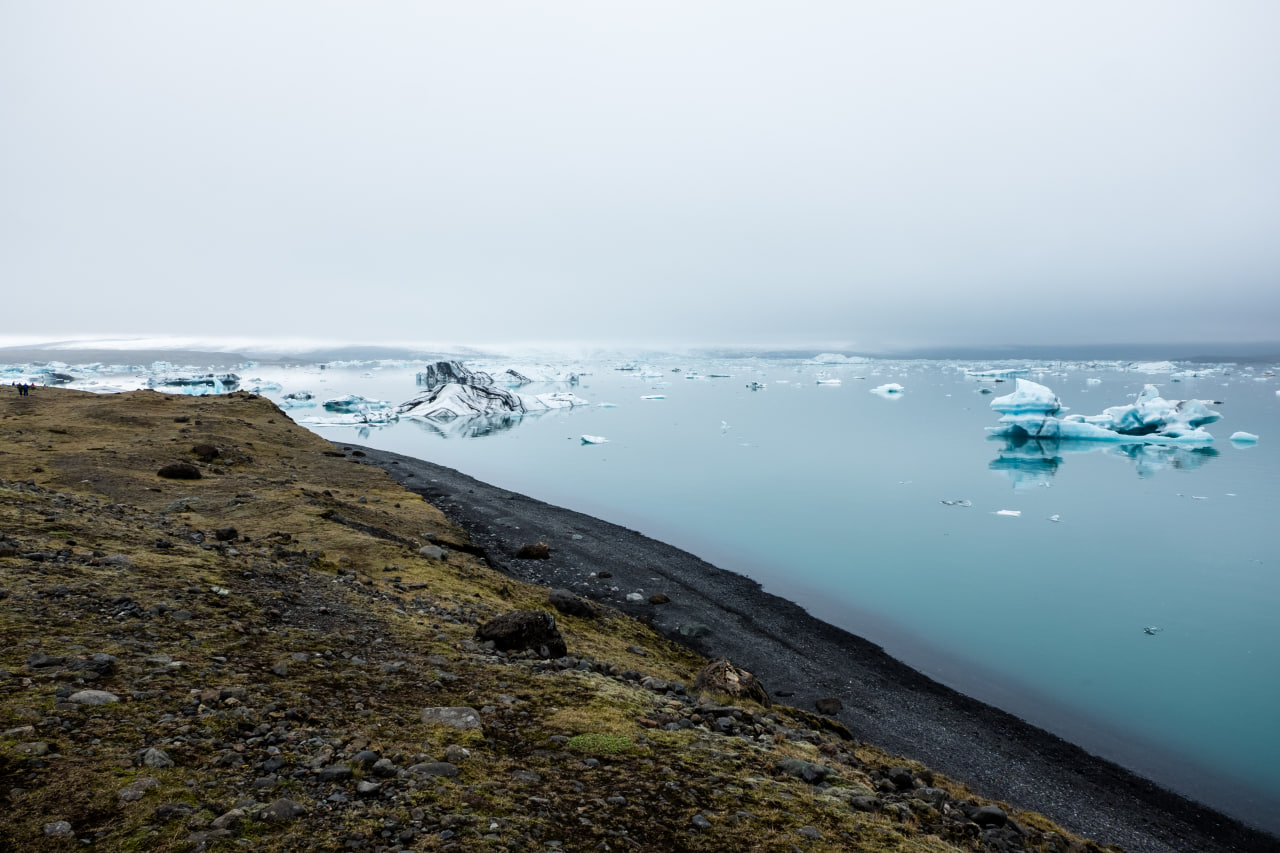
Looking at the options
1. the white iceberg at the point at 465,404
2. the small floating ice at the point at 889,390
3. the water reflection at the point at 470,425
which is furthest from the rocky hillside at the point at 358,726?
the small floating ice at the point at 889,390

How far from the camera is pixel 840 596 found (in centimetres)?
1970

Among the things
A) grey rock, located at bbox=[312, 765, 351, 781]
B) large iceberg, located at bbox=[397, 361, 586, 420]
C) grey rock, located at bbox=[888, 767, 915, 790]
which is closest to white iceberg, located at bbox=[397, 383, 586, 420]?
large iceberg, located at bbox=[397, 361, 586, 420]

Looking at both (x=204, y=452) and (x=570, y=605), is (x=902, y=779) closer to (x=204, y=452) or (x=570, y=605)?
(x=570, y=605)

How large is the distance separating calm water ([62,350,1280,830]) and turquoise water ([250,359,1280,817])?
0.27ft

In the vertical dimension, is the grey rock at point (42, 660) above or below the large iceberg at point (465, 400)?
above

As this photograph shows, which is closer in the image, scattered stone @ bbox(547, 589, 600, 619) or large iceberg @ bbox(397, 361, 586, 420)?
scattered stone @ bbox(547, 589, 600, 619)

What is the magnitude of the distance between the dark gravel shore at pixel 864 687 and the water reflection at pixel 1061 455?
26528 millimetres

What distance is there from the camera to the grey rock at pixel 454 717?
5.53 m

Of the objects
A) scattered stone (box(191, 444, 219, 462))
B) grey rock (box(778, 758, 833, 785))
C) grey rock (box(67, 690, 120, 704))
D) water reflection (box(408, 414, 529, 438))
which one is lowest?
water reflection (box(408, 414, 529, 438))

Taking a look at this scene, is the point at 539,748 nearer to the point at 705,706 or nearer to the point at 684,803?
the point at 684,803

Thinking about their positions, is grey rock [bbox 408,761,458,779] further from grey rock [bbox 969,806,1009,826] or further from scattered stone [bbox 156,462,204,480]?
scattered stone [bbox 156,462,204,480]

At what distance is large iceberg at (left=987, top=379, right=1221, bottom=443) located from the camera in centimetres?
4831

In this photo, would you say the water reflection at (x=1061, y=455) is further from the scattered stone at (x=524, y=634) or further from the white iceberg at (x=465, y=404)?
the white iceberg at (x=465, y=404)

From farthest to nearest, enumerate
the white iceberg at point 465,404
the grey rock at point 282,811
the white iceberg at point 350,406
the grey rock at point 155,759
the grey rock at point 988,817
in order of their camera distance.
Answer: the white iceberg at point 465,404 → the white iceberg at point 350,406 → the grey rock at point 988,817 → the grey rock at point 155,759 → the grey rock at point 282,811
